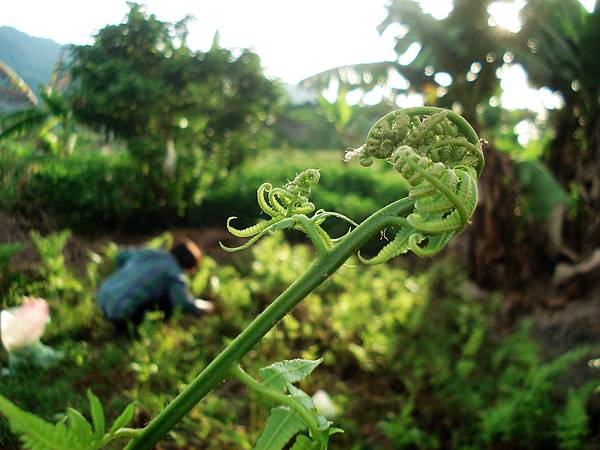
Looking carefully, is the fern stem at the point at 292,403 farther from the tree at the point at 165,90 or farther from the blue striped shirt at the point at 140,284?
the blue striped shirt at the point at 140,284

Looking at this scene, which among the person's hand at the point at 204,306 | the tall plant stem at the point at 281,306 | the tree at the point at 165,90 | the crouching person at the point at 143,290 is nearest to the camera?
the tall plant stem at the point at 281,306

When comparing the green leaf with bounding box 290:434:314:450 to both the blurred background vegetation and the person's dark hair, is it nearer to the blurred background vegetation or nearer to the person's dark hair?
the blurred background vegetation

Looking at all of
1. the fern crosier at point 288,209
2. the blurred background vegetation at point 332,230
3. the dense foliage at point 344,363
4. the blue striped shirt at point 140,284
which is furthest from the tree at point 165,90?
the fern crosier at point 288,209

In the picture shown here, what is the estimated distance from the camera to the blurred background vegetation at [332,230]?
1.52 meters

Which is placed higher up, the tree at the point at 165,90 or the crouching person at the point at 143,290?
the tree at the point at 165,90

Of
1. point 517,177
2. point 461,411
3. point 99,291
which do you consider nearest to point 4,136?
point 99,291

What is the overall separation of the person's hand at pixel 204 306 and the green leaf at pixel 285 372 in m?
3.15

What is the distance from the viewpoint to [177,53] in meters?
2.45

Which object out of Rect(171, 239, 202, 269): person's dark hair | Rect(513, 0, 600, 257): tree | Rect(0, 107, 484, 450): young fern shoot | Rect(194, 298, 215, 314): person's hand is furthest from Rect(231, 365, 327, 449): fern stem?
Rect(513, 0, 600, 257): tree

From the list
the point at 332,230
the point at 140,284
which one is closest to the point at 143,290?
the point at 140,284

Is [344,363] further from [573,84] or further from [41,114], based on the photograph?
[573,84]

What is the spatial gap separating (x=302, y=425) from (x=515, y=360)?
10.3 ft

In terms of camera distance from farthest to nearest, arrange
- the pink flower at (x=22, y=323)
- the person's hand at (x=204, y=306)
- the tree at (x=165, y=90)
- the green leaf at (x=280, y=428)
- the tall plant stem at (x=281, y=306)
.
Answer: the person's hand at (x=204, y=306) → the tree at (x=165, y=90) → the pink flower at (x=22, y=323) → the green leaf at (x=280, y=428) → the tall plant stem at (x=281, y=306)

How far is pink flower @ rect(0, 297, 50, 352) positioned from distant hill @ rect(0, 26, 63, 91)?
0.52 meters
